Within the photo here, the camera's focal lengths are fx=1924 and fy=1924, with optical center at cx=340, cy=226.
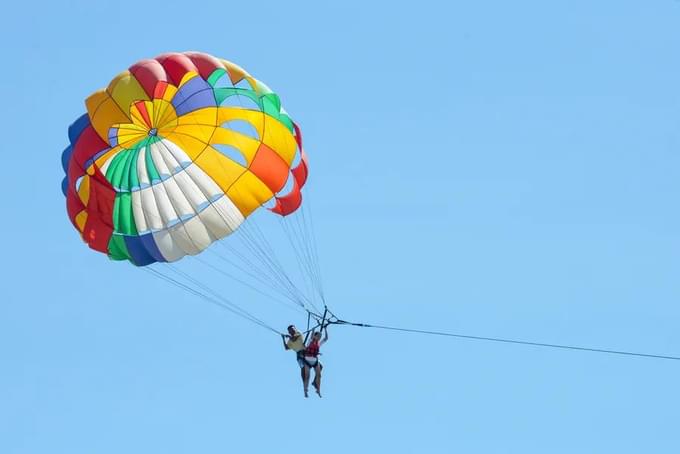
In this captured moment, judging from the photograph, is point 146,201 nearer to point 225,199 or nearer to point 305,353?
point 225,199

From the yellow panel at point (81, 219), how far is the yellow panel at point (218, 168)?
1.91 meters

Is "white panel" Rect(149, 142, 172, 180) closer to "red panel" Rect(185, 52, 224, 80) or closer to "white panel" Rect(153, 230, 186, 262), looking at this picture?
"white panel" Rect(153, 230, 186, 262)

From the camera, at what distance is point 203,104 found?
1184 inches

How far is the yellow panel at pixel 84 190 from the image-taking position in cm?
2938

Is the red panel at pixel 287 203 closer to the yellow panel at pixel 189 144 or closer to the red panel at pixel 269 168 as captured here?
the red panel at pixel 269 168

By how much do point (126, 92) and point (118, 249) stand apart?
2.51 metres

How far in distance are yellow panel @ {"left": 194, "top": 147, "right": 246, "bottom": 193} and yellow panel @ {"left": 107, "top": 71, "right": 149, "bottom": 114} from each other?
1.30m

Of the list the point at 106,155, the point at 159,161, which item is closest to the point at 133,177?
the point at 159,161

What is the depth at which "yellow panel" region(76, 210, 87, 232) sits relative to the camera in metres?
29.8

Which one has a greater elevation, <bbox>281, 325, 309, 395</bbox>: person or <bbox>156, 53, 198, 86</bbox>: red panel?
<bbox>156, 53, 198, 86</bbox>: red panel

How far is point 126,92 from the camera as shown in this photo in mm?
29484

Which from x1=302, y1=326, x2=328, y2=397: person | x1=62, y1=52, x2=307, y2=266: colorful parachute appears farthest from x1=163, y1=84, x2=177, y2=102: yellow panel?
x1=302, y1=326, x2=328, y2=397: person

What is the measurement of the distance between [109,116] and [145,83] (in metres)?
0.78

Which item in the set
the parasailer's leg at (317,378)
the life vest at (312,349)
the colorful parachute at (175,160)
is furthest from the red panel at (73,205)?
the parasailer's leg at (317,378)
